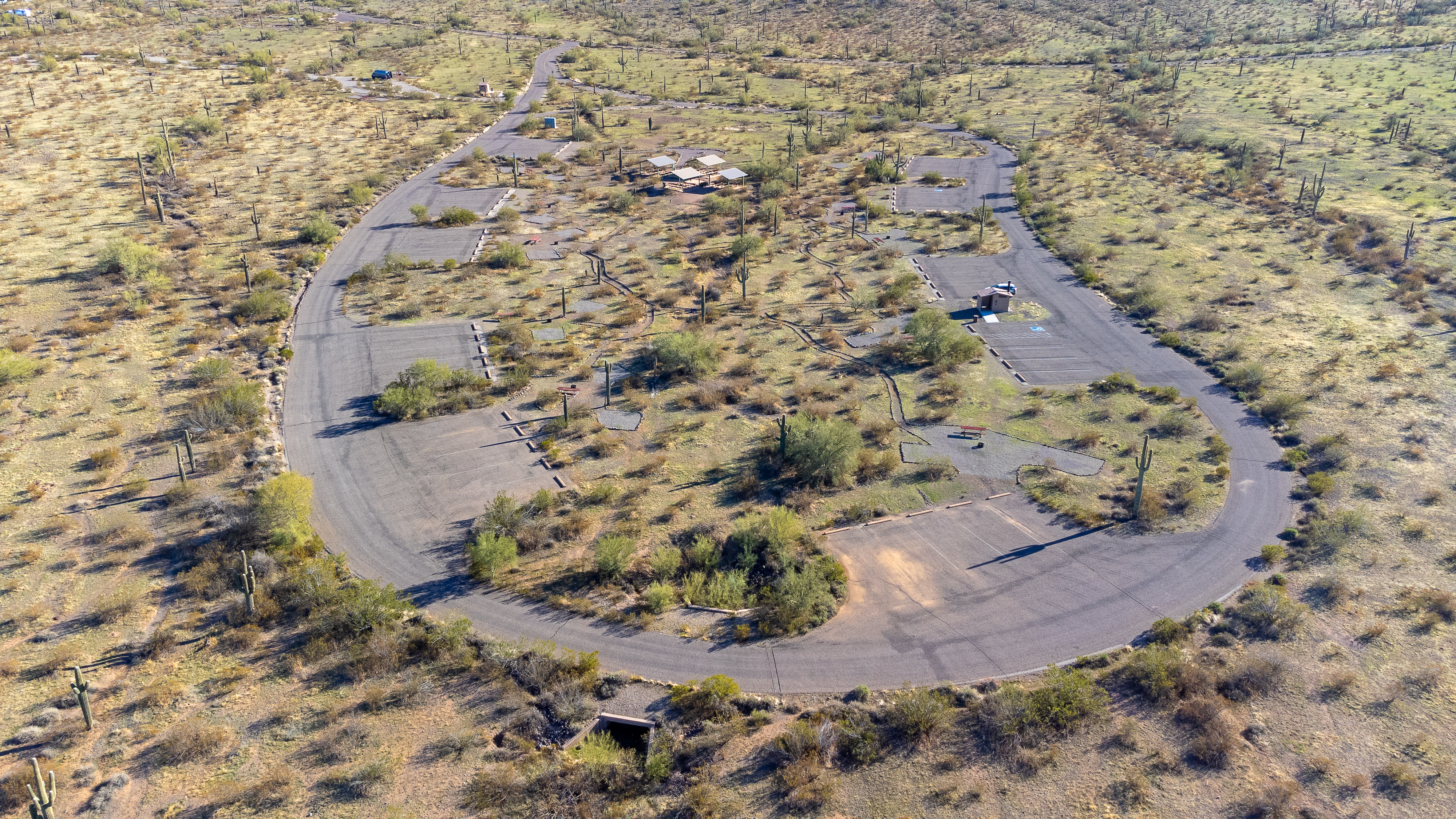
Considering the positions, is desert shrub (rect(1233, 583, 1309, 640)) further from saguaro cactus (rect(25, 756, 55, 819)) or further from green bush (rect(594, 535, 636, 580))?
saguaro cactus (rect(25, 756, 55, 819))

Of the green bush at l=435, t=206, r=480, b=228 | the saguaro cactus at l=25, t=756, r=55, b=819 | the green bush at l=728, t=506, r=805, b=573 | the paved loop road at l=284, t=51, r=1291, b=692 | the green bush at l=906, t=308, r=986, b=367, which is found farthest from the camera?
the green bush at l=435, t=206, r=480, b=228

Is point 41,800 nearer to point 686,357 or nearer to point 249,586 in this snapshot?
point 249,586

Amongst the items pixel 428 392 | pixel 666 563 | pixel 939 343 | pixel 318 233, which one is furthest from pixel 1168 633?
pixel 318 233

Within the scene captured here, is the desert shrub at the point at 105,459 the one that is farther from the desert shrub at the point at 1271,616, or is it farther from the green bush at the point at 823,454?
the desert shrub at the point at 1271,616

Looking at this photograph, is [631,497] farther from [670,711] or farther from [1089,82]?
[1089,82]

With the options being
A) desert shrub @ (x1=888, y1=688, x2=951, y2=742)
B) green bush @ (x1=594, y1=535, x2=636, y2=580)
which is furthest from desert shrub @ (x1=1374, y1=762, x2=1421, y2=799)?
green bush @ (x1=594, y1=535, x2=636, y2=580)
